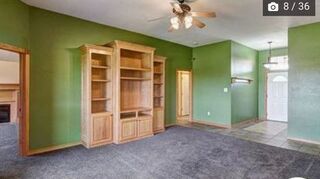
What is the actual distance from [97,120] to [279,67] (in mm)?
6962

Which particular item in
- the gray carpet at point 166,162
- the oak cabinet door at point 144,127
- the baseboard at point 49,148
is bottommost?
the gray carpet at point 166,162

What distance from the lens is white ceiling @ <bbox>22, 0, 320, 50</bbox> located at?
3574 millimetres

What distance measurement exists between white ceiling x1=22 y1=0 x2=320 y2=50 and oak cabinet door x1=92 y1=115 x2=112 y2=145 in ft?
7.60

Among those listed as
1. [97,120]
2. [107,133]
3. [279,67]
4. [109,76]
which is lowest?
[107,133]

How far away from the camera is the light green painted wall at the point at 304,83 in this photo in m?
4.50

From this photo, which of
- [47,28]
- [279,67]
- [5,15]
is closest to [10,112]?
[47,28]

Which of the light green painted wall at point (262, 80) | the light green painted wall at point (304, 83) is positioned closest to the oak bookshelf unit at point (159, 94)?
the light green painted wall at point (304, 83)

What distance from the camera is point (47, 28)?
3947mm

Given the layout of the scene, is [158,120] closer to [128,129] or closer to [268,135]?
[128,129]

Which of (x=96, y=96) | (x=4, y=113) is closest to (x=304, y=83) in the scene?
(x=96, y=96)

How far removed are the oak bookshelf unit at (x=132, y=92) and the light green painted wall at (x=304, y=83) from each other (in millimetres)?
3651

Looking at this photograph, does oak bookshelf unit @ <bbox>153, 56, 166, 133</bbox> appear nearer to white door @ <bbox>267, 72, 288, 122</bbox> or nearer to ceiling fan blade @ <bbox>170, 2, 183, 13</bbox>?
ceiling fan blade @ <bbox>170, 2, 183, 13</bbox>

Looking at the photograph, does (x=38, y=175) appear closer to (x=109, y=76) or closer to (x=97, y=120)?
(x=97, y=120)

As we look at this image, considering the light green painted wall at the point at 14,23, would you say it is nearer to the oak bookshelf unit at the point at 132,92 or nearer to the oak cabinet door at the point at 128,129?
the oak bookshelf unit at the point at 132,92
